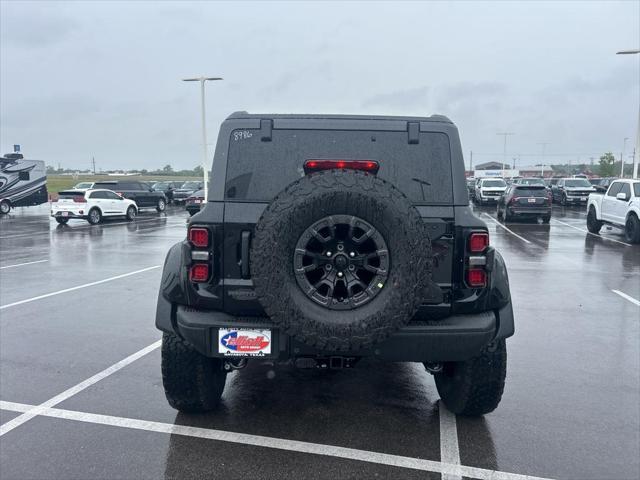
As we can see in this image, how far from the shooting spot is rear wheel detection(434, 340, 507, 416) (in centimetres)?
383

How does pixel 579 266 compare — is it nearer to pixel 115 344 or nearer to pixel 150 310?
pixel 150 310

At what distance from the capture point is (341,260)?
3062 millimetres

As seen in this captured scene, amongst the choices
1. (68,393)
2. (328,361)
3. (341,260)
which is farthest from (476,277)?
(68,393)

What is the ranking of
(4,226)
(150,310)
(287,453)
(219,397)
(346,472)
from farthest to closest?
(4,226), (150,310), (219,397), (287,453), (346,472)

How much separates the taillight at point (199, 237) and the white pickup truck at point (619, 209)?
14.1 m

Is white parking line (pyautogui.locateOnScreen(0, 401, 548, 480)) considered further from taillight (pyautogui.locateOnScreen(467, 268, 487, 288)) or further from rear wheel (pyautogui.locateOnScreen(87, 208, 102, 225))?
rear wheel (pyautogui.locateOnScreen(87, 208, 102, 225))

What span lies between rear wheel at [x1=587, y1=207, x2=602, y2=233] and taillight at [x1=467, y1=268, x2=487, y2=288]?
1685cm

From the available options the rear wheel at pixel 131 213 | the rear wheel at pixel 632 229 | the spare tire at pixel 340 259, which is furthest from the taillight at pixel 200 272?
the rear wheel at pixel 131 213

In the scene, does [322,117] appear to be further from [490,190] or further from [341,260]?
[490,190]

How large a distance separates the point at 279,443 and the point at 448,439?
1.19 metres

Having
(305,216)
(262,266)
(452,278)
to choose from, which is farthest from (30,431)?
(452,278)

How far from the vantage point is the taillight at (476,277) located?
3469 millimetres

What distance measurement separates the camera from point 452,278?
3467mm

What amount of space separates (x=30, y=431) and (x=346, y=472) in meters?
2.28
